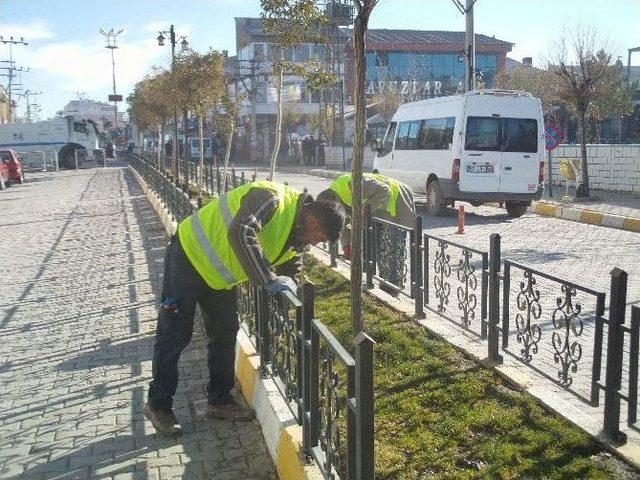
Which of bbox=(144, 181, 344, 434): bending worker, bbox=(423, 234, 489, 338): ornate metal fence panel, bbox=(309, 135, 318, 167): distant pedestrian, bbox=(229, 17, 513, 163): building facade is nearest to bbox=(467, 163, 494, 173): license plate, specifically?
bbox=(423, 234, 489, 338): ornate metal fence panel

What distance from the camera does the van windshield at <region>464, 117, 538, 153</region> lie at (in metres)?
13.5

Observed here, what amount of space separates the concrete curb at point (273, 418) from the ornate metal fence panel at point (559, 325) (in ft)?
5.15

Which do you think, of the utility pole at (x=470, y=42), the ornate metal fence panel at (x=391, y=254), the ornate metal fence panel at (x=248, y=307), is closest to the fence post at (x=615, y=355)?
the ornate metal fence panel at (x=248, y=307)

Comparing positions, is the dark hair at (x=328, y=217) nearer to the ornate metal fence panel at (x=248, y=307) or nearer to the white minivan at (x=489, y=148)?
the ornate metal fence panel at (x=248, y=307)

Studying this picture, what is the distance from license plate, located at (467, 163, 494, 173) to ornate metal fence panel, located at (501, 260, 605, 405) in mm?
8606

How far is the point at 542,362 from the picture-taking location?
4.39 metres

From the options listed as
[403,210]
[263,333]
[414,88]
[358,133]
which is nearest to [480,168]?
[403,210]

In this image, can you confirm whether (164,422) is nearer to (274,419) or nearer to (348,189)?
(274,419)

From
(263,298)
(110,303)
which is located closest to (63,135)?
(110,303)

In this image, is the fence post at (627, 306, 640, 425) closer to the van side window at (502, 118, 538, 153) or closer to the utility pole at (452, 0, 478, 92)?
the van side window at (502, 118, 538, 153)

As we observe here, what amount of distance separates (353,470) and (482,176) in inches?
454

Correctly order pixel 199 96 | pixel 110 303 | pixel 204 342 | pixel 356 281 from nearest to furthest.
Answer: pixel 356 281, pixel 204 342, pixel 110 303, pixel 199 96

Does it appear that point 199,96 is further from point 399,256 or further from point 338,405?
point 338,405

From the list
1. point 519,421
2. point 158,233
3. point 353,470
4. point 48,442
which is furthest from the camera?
point 158,233
